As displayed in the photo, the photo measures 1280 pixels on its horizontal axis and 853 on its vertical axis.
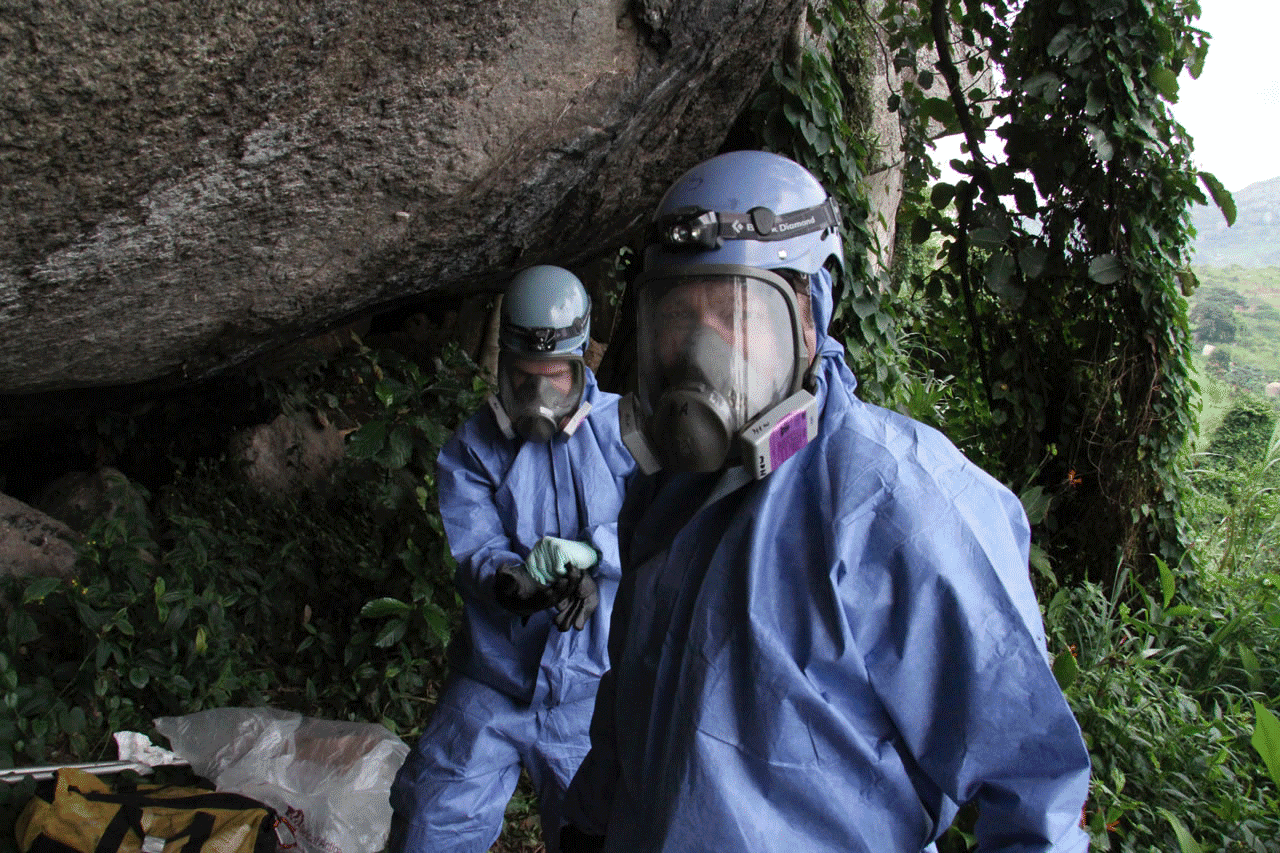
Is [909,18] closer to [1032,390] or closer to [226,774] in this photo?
[1032,390]

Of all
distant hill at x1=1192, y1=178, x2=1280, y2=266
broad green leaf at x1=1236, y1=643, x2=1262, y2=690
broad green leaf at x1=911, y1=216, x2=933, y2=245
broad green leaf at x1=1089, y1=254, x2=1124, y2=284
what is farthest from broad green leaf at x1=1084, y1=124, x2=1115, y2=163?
distant hill at x1=1192, y1=178, x2=1280, y2=266

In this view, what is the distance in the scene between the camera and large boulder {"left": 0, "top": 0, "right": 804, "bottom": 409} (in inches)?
76.2

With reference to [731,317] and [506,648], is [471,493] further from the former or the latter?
[731,317]

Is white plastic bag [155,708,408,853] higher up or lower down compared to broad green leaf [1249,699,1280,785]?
lower down

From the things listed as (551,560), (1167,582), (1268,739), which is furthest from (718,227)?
(1167,582)

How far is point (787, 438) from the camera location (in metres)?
1.20

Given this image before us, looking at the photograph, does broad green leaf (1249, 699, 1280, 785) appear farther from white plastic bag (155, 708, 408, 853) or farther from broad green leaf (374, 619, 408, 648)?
broad green leaf (374, 619, 408, 648)

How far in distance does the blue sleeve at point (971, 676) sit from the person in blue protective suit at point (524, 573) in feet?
4.44

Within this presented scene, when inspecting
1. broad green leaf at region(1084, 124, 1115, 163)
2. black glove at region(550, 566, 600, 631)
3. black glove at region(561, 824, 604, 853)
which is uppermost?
broad green leaf at region(1084, 124, 1115, 163)

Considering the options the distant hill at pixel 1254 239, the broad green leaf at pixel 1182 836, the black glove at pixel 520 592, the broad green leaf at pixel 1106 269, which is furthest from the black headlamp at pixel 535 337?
the distant hill at pixel 1254 239

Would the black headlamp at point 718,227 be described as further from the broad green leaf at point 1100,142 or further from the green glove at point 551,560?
the broad green leaf at point 1100,142

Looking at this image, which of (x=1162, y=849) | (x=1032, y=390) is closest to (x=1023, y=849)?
(x=1162, y=849)

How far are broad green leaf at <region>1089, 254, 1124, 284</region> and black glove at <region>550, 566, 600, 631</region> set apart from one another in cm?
281

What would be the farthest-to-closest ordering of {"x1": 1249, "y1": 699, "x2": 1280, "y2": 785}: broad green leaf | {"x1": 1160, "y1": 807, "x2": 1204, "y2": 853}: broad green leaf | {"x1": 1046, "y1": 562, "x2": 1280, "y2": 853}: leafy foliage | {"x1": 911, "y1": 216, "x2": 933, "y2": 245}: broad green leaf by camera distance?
{"x1": 911, "y1": 216, "x2": 933, "y2": 245}: broad green leaf < {"x1": 1046, "y1": 562, "x2": 1280, "y2": 853}: leafy foliage < {"x1": 1249, "y1": 699, "x2": 1280, "y2": 785}: broad green leaf < {"x1": 1160, "y1": 807, "x2": 1204, "y2": 853}: broad green leaf
